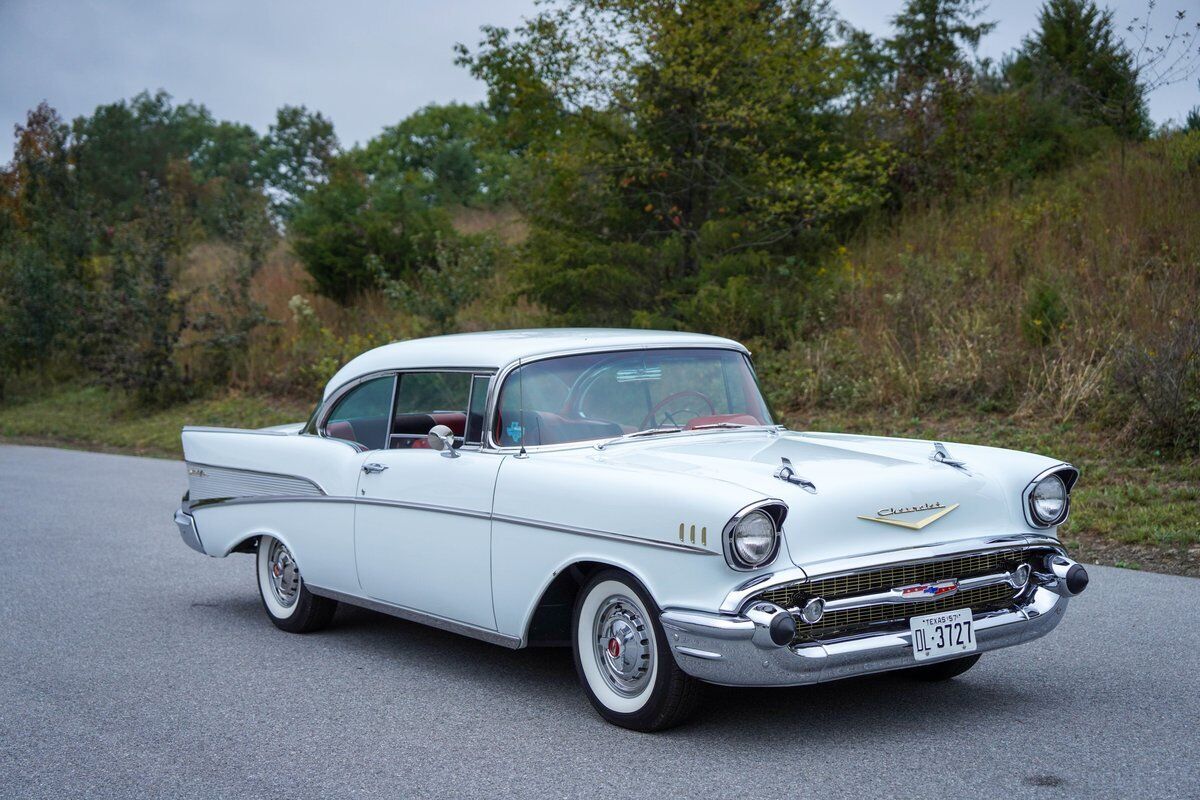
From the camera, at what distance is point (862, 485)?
437cm

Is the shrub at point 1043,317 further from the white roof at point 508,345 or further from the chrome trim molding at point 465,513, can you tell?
the chrome trim molding at point 465,513

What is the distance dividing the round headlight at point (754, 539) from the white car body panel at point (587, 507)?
2.0 inches

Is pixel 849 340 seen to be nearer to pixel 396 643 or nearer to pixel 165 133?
pixel 396 643

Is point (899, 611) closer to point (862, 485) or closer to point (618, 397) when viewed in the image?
point (862, 485)

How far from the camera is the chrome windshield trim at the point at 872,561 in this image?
405 cm

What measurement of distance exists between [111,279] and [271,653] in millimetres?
20034

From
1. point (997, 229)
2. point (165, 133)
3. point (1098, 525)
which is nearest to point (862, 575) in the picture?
point (1098, 525)

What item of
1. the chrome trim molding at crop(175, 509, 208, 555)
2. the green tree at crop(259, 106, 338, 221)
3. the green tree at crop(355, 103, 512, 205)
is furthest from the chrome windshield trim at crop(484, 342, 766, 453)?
the green tree at crop(259, 106, 338, 221)

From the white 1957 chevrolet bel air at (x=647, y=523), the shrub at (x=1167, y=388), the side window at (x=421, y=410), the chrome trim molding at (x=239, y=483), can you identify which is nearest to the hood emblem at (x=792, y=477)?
the white 1957 chevrolet bel air at (x=647, y=523)

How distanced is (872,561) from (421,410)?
8.97ft

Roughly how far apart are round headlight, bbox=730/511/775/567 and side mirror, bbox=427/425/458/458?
169 cm

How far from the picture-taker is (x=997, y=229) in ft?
50.5

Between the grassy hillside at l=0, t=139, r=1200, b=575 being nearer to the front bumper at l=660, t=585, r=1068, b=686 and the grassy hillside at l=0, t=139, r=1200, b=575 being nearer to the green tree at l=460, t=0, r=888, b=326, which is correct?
the green tree at l=460, t=0, r=888, b=326

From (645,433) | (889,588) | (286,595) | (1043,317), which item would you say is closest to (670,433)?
(645,433)
